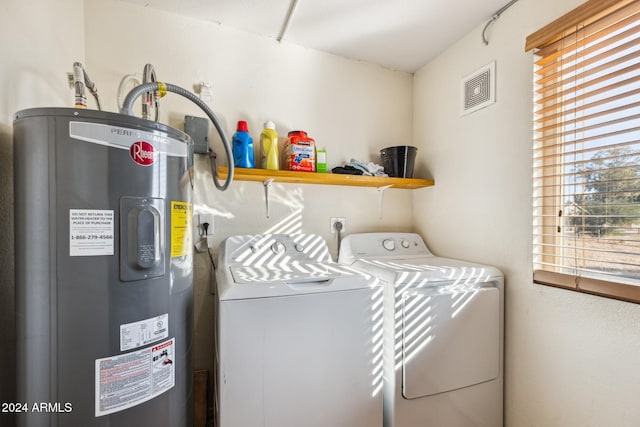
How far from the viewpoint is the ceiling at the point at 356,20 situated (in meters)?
1.45

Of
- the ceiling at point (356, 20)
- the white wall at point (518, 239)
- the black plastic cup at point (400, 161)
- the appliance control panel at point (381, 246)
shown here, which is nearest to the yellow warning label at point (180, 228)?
the appliance control panel at point (381, 246)

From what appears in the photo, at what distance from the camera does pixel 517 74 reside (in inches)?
54.2

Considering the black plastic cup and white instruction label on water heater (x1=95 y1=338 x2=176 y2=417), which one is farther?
the black plastic cup

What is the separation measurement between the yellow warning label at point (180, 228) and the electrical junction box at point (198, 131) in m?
0.59

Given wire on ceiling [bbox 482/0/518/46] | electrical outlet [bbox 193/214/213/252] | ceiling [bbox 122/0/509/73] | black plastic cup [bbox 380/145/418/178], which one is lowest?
electrical outlet [bbox 193/214/213/252]

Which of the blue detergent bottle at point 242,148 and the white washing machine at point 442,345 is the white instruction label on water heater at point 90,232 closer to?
the blue detergent bottle at point 242,148

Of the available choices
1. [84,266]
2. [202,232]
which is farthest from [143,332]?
[202,232]

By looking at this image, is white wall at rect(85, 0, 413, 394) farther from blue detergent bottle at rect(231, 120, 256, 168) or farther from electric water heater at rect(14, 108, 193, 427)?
electric water heater at rect(14, 108, 193, 427)

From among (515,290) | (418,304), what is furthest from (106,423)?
(515,290)

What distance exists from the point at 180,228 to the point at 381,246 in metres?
1.27

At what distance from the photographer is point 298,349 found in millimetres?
1080

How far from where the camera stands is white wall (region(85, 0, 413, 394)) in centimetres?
146

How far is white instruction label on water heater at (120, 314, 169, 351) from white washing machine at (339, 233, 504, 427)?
0.92 m

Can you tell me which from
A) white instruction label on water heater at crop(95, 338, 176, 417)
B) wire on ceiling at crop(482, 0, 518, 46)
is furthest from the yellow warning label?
wire on ceiling at crop(482, 0, 518, 46)
